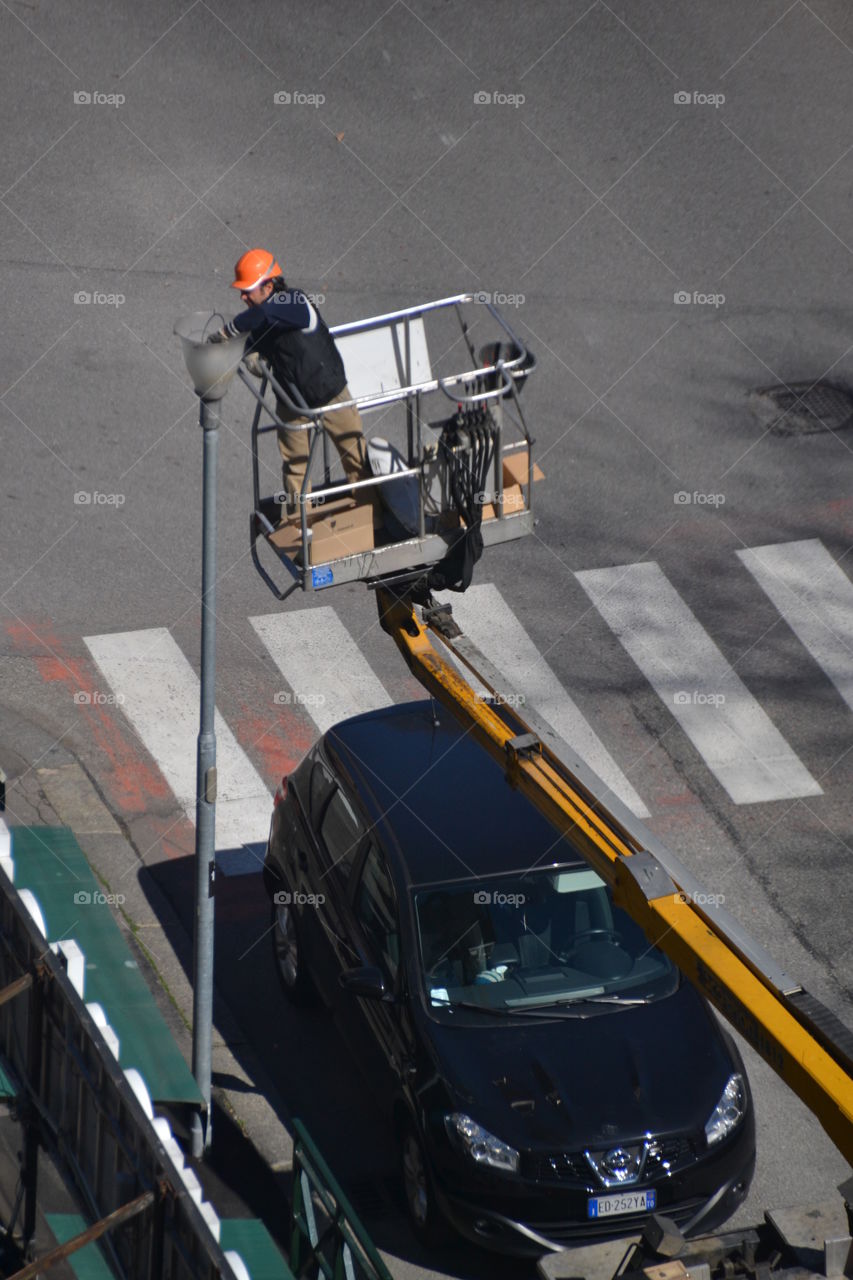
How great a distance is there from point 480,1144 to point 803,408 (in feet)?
34.1

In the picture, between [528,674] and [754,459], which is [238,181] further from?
[528,674]

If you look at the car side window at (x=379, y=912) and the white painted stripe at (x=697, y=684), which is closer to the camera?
the car side window at (x=379, y=912)

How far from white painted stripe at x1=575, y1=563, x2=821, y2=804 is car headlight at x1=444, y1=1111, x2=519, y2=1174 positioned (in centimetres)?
477

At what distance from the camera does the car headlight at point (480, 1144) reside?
9.37 m

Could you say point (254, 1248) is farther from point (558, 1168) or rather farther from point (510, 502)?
point (510, 502)

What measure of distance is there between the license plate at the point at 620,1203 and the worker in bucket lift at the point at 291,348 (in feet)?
14.0

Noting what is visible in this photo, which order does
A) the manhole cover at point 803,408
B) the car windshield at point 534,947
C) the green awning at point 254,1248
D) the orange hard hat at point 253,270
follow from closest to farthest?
the green awning at point 254,1248 < the car windshield at point 534,947 < the orange hard hat at point 253,270 < the manhole cover at point 803,408

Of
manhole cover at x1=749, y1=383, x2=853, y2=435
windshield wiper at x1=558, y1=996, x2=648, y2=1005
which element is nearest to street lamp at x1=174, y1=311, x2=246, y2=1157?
windshield wiper at x1=558, y1=996, x2=648, y2=1005

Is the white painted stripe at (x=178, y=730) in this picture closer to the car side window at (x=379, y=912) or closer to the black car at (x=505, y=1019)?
the black car at (x=505, y=1019)

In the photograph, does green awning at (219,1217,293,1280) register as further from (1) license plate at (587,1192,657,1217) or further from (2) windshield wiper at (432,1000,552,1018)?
(2) windshield wiper at (432,1000,552,1018)

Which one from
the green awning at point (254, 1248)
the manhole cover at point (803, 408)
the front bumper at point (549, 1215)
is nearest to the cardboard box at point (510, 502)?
the front bumper at point (549, 1215)

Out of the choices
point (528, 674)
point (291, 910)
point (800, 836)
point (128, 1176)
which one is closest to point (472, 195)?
point (528, 674)

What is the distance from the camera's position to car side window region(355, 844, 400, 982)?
10266 millimetres

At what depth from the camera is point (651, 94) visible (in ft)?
71.8
